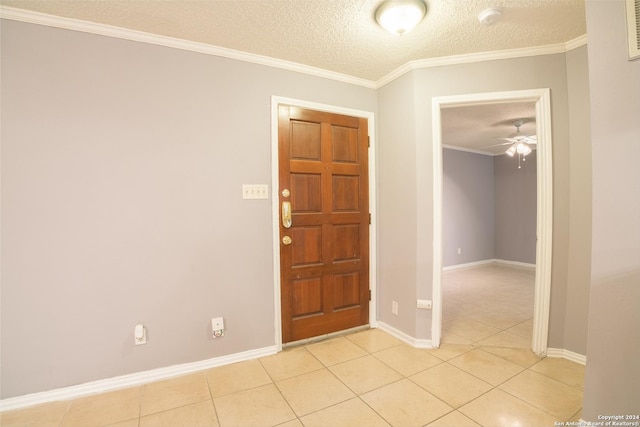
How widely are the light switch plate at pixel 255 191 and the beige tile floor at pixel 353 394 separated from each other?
4.37 ft

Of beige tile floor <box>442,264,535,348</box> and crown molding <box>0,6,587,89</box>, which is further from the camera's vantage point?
beige tile floor <box>442,264,535,348</box>

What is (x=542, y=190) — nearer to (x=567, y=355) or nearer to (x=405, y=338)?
(x=567, y=355)

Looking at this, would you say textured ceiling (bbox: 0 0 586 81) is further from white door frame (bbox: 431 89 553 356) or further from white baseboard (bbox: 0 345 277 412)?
white baseboard (bbox: 0 345 277 412)

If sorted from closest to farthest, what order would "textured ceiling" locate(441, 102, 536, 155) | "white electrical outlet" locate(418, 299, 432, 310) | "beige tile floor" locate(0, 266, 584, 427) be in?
"beige tile floor" locate(0, 266, 584, 427) → "white electrical outlet" locate(418, 299, 432, 310) → "textured ceiling" locate(441, 102, 536, 155)

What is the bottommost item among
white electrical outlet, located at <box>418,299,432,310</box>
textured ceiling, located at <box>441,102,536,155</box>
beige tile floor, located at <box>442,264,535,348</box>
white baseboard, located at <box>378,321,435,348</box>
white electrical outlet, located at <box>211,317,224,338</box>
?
beige tile floor, located at <box>442,264,535,348</box>

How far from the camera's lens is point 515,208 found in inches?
214

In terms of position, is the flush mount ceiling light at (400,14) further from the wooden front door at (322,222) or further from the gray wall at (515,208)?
the gray wall at (515,208)

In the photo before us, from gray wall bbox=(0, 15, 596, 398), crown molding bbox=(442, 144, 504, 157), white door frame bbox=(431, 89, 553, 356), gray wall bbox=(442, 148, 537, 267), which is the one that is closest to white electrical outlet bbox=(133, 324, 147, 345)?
gray wall bbox=(0, 15, 596, 398)

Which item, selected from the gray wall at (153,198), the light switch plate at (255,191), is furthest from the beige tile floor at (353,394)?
the light switch plate at (255,191)

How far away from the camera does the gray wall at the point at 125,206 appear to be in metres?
1.59

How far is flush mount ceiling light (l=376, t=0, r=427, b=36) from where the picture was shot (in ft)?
4.94

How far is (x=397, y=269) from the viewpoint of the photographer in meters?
2.43

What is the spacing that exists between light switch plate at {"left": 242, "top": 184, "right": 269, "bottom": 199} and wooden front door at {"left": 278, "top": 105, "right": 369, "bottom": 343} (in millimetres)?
127

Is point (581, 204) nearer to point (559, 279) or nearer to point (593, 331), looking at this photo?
point (559, 279)
